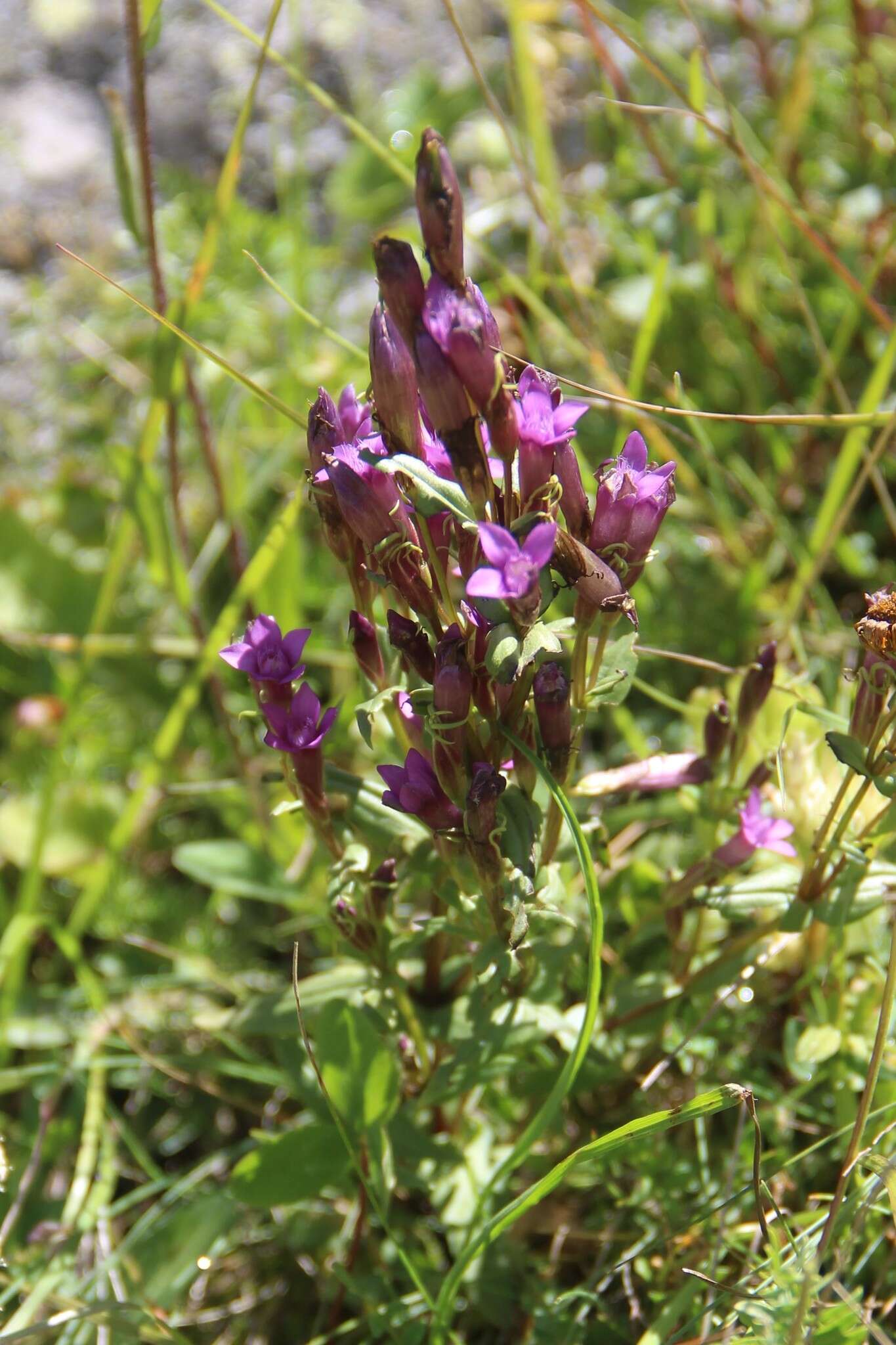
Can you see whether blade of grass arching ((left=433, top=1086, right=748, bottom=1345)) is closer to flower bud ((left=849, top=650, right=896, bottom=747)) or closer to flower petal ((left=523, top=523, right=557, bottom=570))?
flower bud ((left=849, top=650, right=896, bottom=747))

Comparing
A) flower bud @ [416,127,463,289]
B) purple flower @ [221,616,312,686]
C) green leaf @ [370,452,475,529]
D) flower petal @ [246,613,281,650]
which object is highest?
flower bud @ [416,127,463,289]

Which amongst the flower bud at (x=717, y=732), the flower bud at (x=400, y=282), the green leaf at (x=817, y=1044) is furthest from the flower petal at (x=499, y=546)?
the green leaf at (x=817, y=1044)

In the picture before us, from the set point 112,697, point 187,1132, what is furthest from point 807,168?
point 187,1132

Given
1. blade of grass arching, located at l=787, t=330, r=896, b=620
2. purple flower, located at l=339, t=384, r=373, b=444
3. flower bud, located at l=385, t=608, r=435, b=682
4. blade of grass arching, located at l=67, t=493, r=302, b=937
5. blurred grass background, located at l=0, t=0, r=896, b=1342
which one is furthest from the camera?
blade of grass arching, located at l=67, t=493, r=302, b=937

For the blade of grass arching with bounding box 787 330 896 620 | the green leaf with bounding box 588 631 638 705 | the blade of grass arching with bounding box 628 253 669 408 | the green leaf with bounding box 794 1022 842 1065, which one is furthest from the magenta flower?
the blade of grass arching with bounding box 628 253 669 408

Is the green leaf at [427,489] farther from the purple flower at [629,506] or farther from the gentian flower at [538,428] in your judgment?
the purple flower at [629,506]
